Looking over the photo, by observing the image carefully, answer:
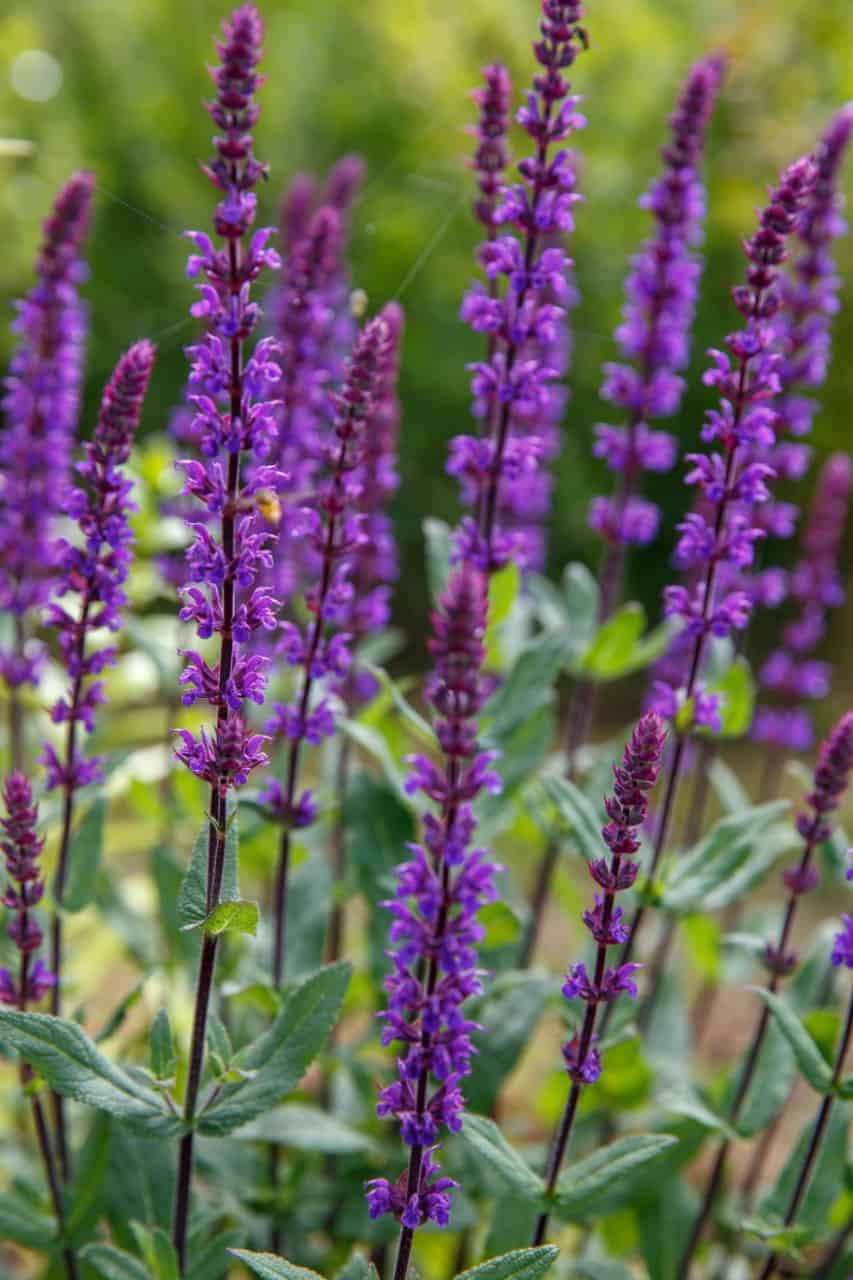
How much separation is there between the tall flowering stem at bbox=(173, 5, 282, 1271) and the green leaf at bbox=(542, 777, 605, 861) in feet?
2.38

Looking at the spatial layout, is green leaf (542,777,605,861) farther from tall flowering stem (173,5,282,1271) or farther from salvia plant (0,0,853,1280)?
tall flowering stem (173,5,282,1271)

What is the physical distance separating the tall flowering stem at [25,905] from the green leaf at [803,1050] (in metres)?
1.20

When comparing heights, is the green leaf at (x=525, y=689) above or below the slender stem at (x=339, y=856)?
above

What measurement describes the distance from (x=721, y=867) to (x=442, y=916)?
3.65 ft

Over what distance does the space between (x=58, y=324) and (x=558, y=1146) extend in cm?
188

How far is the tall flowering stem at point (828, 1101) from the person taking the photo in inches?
77.5

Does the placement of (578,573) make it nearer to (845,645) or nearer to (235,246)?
(235,246)

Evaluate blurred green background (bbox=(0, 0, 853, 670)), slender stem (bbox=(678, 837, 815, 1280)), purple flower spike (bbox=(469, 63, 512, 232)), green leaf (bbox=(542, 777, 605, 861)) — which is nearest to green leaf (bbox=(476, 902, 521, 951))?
green leaf (bbox=(542, 777, 605, 861))

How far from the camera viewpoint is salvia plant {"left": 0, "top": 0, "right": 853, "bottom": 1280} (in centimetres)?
176

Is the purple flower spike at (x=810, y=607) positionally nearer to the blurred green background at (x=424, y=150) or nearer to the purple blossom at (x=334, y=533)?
the purple blossom at (x=334, y=533)

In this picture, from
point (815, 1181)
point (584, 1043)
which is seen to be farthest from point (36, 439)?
point (815, 1181)

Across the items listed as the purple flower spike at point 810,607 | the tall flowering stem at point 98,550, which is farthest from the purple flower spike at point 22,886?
the purple flower spike at point 810,607

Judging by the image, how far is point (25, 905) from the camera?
2.03 metres

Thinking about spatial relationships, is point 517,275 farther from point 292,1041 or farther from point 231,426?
point 292,1041
